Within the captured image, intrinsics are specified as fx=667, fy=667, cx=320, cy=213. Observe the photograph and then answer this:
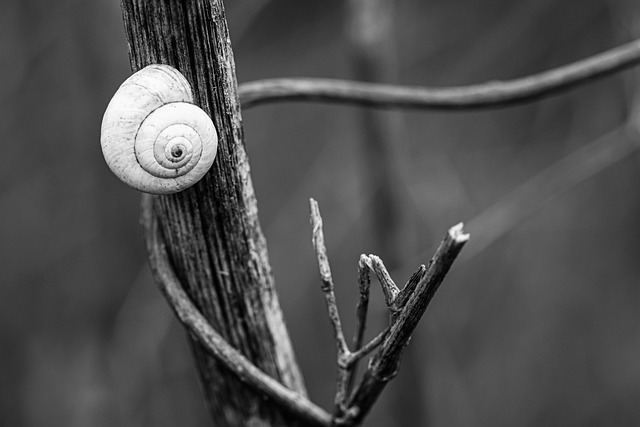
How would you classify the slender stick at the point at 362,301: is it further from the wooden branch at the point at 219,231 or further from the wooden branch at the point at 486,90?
the wooden branch at the point at 486,90

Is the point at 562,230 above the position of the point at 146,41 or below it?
below

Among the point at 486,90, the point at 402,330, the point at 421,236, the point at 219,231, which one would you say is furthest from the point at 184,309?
the point at 421,236

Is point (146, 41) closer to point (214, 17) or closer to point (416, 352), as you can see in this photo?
point (214, 17)

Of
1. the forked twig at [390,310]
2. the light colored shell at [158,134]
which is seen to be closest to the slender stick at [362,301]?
the forked twig at [390,310]

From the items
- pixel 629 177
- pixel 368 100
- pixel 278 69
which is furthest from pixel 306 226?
pixel 368 100

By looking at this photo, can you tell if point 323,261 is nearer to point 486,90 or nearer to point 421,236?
point 486,90

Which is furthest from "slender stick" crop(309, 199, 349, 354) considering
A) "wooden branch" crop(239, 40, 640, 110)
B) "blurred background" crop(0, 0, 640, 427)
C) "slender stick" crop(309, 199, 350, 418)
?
"blurred background" crop(0, 0, 640, 427)
